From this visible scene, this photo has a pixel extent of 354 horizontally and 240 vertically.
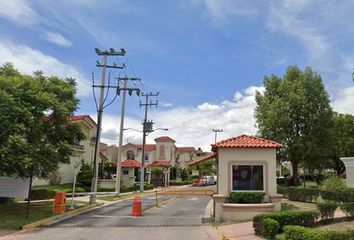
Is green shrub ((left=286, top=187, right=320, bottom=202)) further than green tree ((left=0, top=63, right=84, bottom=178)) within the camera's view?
Yes

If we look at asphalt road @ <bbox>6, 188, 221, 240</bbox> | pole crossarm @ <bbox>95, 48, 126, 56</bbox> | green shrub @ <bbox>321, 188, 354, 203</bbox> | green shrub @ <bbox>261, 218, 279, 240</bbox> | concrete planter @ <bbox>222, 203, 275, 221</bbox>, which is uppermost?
pole crossarm @ <bbox>95, 48, 126, 56</bbox>

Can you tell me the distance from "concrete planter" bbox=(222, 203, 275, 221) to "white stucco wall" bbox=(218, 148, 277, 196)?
113 cm

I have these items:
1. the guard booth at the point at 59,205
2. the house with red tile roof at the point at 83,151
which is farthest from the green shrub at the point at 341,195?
the house with red tile roof at the point at 83,151

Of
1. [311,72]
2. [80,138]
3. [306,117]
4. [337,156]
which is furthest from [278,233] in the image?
[337,156]

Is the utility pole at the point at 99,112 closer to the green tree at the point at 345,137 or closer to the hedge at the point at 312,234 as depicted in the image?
the hedge at the point at 312,234

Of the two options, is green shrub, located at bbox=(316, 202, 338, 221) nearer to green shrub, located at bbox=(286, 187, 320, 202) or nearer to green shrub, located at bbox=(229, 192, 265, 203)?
green shrub, located at bbox=(229, 192, 265, 203)

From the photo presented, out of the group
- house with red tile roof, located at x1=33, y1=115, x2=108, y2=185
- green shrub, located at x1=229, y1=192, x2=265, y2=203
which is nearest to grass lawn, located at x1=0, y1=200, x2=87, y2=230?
green shrub, located at x1=229, y1=192, x2=265, y2=203

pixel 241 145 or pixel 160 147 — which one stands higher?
pixel 160 147

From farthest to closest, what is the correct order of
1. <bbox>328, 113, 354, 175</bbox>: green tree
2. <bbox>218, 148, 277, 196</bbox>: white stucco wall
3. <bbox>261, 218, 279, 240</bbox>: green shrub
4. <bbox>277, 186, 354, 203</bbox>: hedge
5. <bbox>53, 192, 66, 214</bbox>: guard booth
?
<bbox>328, 113, 354, 175</bbox>: green tree, <bbox>277, 186, 354, 203</bbox>: hedge, <bbox>53, 192, 66, 214</bbox>: guard booth, <bbox>218, 148, 277, 196</bbox>: white stucco wall, <bbox>261, 218, 279, 240</bbox>: green shrub

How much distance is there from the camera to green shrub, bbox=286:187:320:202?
2869 centimetres

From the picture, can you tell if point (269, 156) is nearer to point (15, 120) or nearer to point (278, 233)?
point (278, 233)

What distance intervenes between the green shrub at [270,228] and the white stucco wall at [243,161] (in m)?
6.34

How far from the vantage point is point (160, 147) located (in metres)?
91.8

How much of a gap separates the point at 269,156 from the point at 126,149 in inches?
2741
